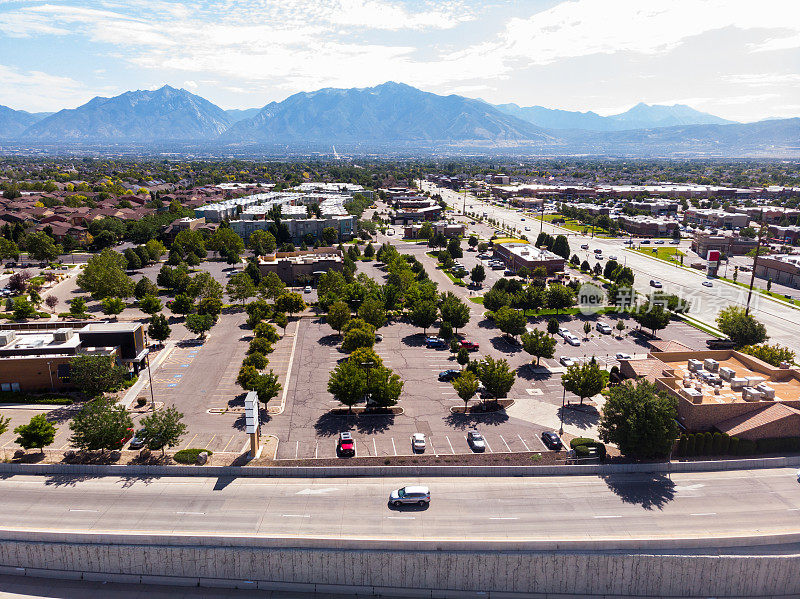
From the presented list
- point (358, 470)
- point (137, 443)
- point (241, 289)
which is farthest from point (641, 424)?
point (241, 289)

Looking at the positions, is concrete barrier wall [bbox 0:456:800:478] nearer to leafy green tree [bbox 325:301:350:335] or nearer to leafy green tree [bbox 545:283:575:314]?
leafy green tree [bbox 325:301:350:335]

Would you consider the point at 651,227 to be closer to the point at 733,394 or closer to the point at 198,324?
the point at 733,394

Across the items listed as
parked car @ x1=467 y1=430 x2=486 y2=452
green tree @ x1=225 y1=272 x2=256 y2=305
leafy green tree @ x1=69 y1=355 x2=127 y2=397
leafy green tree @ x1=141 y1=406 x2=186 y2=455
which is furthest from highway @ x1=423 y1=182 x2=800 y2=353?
leafy green tree @ x1=69 y1=355 x2=127 y2=397

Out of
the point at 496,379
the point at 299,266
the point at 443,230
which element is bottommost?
the point at 496,379

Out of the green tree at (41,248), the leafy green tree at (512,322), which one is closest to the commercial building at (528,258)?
the leafy green tree at (512,322)

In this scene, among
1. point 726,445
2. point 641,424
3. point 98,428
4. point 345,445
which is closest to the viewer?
point 641,424

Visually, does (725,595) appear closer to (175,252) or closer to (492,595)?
(492,595)
